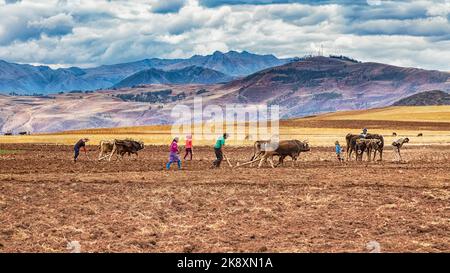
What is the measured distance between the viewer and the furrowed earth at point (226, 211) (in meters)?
14.2

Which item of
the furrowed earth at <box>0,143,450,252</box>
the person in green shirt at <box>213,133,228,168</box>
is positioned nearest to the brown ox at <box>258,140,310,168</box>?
the person in green shirt at <box>213,133,228,168</box>

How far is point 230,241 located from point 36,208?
24.4 feet

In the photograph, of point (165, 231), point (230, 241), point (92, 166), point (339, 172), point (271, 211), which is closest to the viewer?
point (230, 241)

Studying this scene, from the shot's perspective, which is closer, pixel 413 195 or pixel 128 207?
pixel 128 207

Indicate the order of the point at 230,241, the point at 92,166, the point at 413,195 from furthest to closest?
the point at 92,166, the point at 413,195, the point at 230,241

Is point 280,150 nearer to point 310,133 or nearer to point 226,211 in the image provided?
point 226,211

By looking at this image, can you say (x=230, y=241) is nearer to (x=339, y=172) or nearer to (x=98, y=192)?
(x=98, y=192)

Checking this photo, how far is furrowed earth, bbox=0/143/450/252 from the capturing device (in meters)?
14.2

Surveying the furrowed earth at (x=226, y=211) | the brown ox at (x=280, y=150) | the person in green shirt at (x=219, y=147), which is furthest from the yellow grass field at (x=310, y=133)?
the furrowed earth at (x=226, y=211)

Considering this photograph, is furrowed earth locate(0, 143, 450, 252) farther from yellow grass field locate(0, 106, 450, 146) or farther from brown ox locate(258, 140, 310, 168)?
yellow grass field locate(0, 106, 450, 146)

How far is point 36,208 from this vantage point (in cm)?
1892

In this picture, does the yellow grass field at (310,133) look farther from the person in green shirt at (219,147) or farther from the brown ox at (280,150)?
the person in green shirt at (219,147)

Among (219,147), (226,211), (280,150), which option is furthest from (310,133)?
(226,211)
